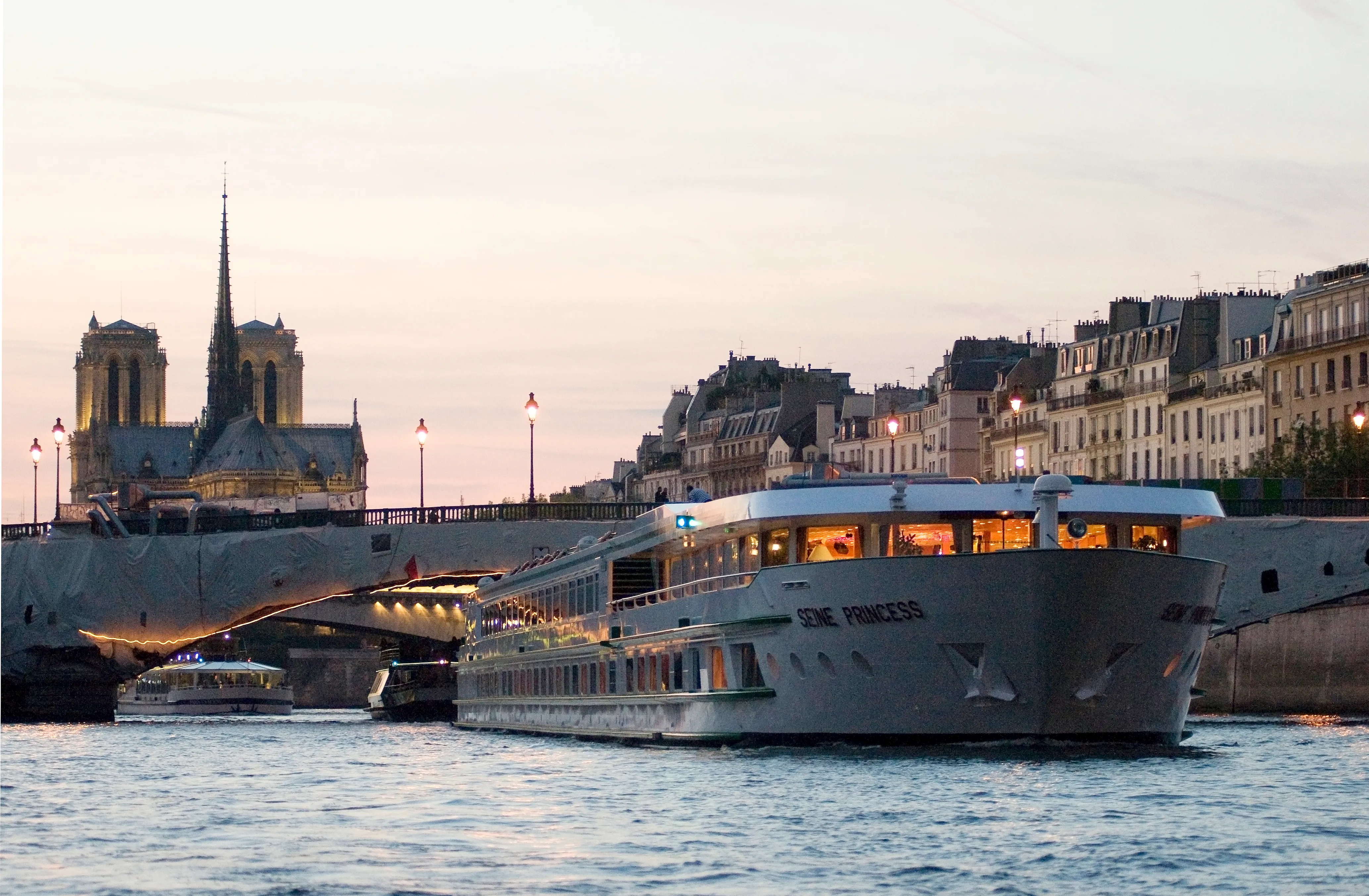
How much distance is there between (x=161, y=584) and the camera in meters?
88.1

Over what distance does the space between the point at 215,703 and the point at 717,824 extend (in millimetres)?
86695

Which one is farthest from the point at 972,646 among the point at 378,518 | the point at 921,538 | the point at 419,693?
the point at 419,693

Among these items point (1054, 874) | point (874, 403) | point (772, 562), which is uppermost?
point (874, 403)

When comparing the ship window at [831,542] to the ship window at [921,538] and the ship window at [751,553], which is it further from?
the ship window at [751,553]

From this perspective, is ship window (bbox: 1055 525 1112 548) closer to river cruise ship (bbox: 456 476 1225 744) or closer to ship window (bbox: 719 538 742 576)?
river cruise ship (bbox: 456 476 1225 744)

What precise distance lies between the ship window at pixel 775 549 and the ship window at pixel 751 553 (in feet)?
0.36

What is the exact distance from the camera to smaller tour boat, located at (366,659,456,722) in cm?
9219

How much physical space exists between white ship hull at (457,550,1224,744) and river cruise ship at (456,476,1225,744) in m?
0.03

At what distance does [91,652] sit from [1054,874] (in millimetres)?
64735

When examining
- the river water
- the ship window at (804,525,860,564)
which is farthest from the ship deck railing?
the river water

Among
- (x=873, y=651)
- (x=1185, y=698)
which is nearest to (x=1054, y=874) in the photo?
(x=873, y=651)

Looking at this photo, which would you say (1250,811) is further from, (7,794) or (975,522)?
(7,794)

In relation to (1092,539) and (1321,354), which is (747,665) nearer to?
(1092,539)

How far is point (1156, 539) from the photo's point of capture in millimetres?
45906
